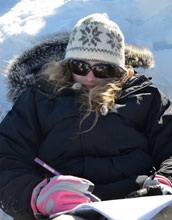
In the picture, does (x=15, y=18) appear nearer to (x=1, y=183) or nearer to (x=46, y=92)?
(x=46, y=92)

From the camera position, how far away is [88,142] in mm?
1666

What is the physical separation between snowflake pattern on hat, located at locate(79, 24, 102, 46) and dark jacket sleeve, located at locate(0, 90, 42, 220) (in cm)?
41

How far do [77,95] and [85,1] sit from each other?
222 centimetres

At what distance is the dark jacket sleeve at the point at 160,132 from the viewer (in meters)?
1.68

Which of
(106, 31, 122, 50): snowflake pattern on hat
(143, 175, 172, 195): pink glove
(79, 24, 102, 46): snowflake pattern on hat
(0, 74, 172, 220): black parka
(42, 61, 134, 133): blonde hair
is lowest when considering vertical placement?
(143, 175, 172, 195): pink glove

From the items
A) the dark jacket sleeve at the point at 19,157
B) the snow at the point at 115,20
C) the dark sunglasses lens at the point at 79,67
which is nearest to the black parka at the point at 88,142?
the dark jacket sleeve at the point at 19,157

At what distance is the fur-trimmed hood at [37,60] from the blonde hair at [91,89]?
168 millimetres

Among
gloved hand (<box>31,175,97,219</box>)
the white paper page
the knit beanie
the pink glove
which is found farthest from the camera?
the knit beanie

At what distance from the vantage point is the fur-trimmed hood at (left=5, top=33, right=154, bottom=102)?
2.03 m

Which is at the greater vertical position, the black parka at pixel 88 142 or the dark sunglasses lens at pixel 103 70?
the dark sunglasses lens at pixel 103 70

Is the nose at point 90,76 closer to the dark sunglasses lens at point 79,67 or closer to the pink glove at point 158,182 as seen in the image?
the dark sunglasses lens at point 79,67

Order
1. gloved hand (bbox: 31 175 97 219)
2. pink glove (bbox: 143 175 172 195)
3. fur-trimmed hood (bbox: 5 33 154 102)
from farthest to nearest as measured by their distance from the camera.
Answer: fur-trimmed hood (bbox: 5 33 154 102) < pink glove (bbox: 143 175 172 195) < gloved hand (bbox: 31 175 97 219)

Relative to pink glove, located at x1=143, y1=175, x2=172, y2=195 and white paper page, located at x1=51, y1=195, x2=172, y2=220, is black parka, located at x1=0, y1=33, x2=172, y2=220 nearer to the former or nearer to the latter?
pink glove, located at x1=143, y1=175, x2=172, y2=195

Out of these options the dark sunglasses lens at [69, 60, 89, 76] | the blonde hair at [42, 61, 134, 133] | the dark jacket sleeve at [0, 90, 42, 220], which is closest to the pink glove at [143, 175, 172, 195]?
the blonde hair at [42, 61, 134, 133]
